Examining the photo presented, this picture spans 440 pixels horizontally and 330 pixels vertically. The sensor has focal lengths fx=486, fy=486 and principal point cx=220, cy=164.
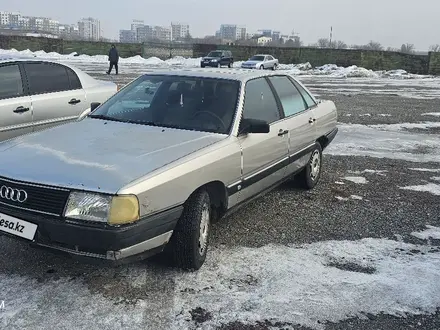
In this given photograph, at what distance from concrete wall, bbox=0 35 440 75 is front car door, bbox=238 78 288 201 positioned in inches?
1479

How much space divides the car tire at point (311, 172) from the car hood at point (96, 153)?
2.09 m

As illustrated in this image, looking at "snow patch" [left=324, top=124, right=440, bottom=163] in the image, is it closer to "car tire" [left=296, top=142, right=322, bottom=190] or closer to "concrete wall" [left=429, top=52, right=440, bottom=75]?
"car tire" [left=296, top=142, right=322, bottom=190]

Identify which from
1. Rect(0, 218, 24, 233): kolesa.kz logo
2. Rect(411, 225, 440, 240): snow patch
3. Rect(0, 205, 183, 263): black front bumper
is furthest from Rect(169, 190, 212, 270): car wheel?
Rect(411, 225, 440, 240): snow patch

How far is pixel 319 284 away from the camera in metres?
3.56

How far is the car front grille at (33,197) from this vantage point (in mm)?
3049

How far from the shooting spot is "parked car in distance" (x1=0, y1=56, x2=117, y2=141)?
571cm

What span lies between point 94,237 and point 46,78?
3.95m

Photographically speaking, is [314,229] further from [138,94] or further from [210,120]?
[138,94]

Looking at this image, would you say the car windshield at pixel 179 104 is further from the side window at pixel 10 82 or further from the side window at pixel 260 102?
the side window at pixel 10 82

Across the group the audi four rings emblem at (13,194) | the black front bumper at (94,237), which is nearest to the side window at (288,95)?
the black front bumper at (94,237)

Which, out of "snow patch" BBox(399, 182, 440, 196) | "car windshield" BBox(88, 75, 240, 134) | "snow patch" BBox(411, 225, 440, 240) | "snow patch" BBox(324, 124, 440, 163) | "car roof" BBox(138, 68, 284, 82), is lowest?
"snow patch" BBox(411, 225, 440, 240)

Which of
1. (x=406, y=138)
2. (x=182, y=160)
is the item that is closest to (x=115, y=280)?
(x=182, y=160)

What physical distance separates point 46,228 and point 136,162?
28.4 inches

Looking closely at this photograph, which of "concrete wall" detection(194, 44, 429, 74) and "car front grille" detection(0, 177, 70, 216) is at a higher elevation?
"concrete wall" detection(194, 44, 429, 74)
